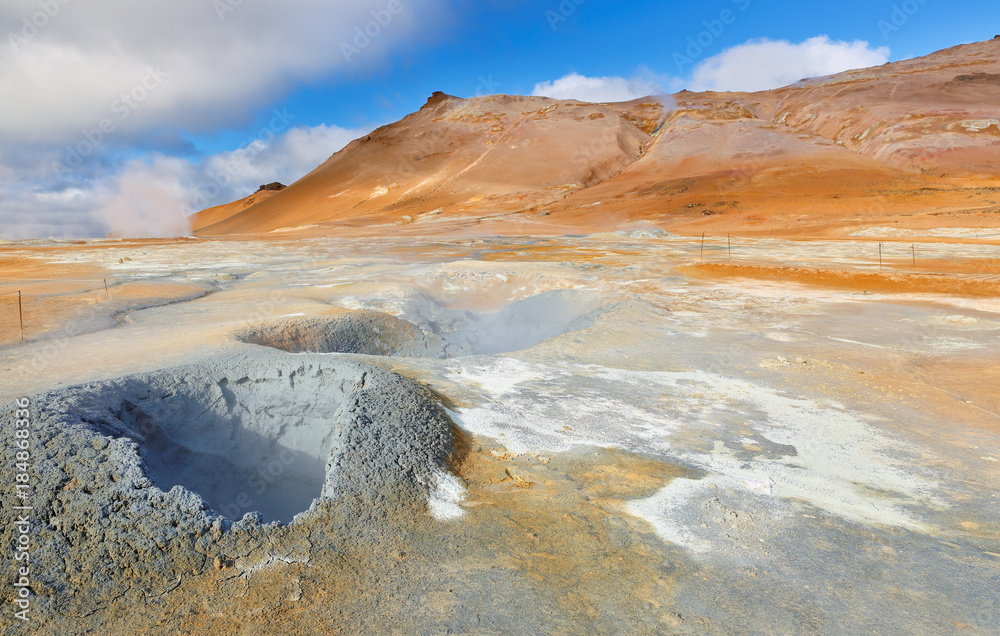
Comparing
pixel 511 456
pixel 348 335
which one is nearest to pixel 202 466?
pixel 511 456

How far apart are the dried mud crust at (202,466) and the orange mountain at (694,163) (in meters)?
27.3

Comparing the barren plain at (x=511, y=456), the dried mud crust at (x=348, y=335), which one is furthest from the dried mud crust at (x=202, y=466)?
the dried mud crust at (x=348, y=335)

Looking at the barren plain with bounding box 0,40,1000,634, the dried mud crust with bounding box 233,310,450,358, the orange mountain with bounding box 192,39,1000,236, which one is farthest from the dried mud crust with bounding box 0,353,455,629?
the orange mountain with bounding box 192,39,1000,236

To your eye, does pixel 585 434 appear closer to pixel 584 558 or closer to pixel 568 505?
pixel 568 505

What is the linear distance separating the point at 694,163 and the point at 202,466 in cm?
4805

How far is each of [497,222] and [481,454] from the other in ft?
114

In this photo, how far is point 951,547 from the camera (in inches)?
117

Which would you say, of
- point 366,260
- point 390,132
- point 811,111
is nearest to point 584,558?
point 366,260

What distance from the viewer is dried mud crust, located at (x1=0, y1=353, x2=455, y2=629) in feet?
8.86

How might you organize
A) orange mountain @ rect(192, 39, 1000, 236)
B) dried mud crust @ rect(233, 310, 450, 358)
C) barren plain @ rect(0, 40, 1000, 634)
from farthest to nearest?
orange mountain @ rect(192, 39, 1000, 236) < dried mud crust @ rect(233, 310, 450, 358) < barren plain @ rect(0, 40, 1000, 634)

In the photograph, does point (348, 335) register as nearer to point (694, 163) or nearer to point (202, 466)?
point (202, 466)

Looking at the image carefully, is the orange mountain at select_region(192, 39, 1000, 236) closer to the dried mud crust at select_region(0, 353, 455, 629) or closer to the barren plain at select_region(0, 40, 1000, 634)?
the barren plain at select_region(0, 40, 1000, 634)

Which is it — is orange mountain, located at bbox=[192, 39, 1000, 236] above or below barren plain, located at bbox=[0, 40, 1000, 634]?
above

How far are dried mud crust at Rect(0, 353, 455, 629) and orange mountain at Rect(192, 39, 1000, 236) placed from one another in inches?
1075
